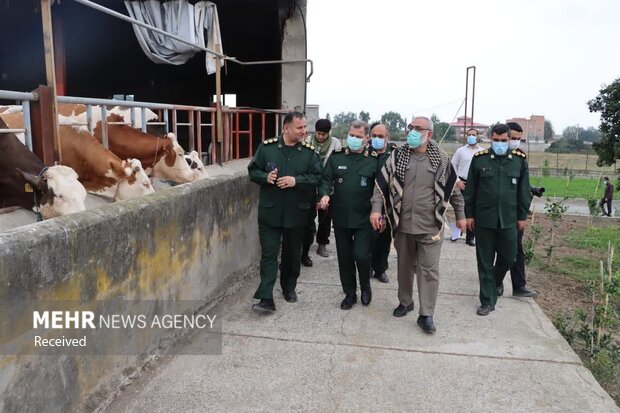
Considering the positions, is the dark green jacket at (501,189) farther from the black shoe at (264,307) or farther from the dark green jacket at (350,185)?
the black shoe at (264,307)

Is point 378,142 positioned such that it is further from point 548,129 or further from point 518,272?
point 548,129

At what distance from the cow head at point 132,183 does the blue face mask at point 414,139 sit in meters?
2.76

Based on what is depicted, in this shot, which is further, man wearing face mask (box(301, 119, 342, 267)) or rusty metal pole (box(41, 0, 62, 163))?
man wearing face mask (box(301, 119, 342, 267))

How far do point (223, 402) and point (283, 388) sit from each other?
375 millimetres

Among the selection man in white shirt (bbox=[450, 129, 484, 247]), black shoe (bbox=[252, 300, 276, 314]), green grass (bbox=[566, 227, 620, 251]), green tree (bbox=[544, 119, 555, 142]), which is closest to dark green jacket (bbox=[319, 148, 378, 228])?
black shoe (bbox=[252, 300, 276, 314])

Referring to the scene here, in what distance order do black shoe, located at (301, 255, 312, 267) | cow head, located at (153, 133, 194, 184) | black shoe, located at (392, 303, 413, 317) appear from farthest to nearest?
cow head, located at (153, 133, 194, 184), black shoe, located at (301, 255, 312, 267), black shoe, located at (392, 303, 413, 317)

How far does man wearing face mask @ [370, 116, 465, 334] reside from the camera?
4.07 metres

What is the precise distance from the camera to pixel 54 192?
400cm

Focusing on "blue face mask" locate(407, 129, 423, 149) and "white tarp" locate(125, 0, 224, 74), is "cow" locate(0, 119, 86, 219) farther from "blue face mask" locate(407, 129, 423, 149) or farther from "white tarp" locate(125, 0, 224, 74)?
"white tarp" locate(125, 0, 224, 74)

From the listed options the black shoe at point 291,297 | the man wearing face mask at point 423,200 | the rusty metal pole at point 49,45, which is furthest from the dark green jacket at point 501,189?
the rusty metal pole at point 49,45

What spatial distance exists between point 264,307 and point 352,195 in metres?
1.18

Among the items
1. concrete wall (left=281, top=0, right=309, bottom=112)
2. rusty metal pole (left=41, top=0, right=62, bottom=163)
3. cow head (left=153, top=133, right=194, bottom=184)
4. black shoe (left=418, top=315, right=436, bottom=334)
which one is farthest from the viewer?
concrete wall (left=281, top=0, right=309, bottom=112)

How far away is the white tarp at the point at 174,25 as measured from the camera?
27.6 feet

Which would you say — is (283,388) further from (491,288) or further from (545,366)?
(491,288)
